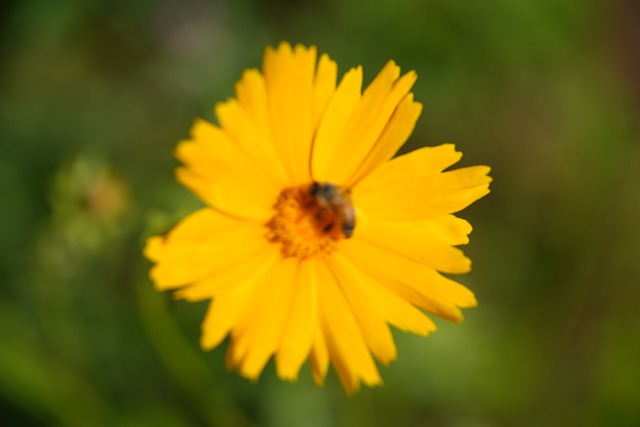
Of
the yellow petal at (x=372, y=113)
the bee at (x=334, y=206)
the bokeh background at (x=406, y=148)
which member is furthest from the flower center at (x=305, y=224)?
the bokeh background at (x=406, y=148)

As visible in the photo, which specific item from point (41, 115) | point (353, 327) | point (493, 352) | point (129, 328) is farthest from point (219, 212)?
point (493, 352)

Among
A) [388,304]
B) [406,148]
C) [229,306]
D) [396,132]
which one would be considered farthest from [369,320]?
[406,148]

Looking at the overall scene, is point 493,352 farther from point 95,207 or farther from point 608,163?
point 95,207

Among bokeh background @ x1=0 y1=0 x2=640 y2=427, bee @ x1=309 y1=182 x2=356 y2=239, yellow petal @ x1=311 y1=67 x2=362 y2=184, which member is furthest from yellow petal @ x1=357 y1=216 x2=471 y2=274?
bokeh background @ x1=0 y1=0 x2=640 y2=427

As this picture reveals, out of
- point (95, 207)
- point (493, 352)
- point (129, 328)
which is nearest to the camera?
point (95, 207)

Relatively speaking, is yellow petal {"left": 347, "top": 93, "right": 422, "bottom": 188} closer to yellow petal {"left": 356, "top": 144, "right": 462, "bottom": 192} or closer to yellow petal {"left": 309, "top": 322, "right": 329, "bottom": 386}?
yellow petal {"left": 356, "top": 144, "right": 462, "bottom": 192}

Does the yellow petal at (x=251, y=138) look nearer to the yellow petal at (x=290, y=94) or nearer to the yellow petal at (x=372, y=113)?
the yellow petal at (x=290, y=94)
